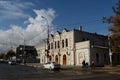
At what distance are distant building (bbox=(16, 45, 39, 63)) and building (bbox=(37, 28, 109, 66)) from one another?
2806 cm

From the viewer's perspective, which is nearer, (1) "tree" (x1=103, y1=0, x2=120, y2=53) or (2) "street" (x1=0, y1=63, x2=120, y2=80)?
(2) "street" (x1=0, y1=63, x2=120, y2=80)

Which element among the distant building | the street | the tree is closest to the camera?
the street

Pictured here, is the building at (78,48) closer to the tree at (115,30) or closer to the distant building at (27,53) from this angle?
the tree at (115,30)

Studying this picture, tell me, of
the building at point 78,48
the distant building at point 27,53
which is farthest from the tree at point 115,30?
the distant building at point 27,53

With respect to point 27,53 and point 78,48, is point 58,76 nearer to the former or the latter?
point 78,48

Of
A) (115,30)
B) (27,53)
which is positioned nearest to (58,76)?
(115,30)

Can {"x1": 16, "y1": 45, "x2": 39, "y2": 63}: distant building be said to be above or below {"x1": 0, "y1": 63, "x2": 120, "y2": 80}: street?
above

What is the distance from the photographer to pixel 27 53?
119 m

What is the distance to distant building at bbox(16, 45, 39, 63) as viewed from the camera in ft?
330

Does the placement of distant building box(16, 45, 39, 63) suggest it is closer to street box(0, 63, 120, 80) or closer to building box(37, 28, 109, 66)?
building box(37, 28, 109, 66)

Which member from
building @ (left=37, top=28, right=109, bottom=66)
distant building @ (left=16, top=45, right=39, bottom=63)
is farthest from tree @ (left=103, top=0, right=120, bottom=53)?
distant building @ (left=16, top=45, right=39, bottom=63)

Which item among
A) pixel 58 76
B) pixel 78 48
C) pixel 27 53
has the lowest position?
pixel 58 76

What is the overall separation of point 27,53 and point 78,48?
64.6 metres

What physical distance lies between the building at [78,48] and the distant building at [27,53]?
92.1 ft
